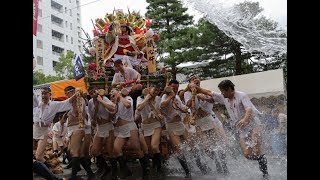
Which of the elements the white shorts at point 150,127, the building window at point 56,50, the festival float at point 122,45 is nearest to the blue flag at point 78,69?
the festival float at point 122,45

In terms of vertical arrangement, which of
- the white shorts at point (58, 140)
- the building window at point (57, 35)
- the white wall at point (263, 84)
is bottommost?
the white shorts at point (58, 140)

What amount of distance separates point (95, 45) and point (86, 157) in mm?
2454

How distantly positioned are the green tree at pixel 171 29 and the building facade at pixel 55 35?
44.8ft

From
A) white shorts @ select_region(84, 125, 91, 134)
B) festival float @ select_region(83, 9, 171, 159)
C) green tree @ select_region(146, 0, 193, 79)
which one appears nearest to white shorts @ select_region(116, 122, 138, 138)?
white shorts @ select_region(84, 125, 91, 134)

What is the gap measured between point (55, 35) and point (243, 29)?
24.5 meters

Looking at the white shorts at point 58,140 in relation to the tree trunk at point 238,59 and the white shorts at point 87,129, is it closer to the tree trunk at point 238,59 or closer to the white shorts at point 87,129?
the white shorts at point 87,129

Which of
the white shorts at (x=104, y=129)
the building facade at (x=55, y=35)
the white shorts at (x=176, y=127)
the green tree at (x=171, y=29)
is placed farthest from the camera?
the building facade at (x=55, y=35)

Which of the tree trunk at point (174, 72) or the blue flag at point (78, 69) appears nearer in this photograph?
the blue flag at point (78, 69)

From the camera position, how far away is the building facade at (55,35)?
2416cm

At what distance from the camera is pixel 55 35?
2847 centimetres

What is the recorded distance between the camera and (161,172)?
268 inches

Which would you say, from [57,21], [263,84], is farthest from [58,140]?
[57,21]
